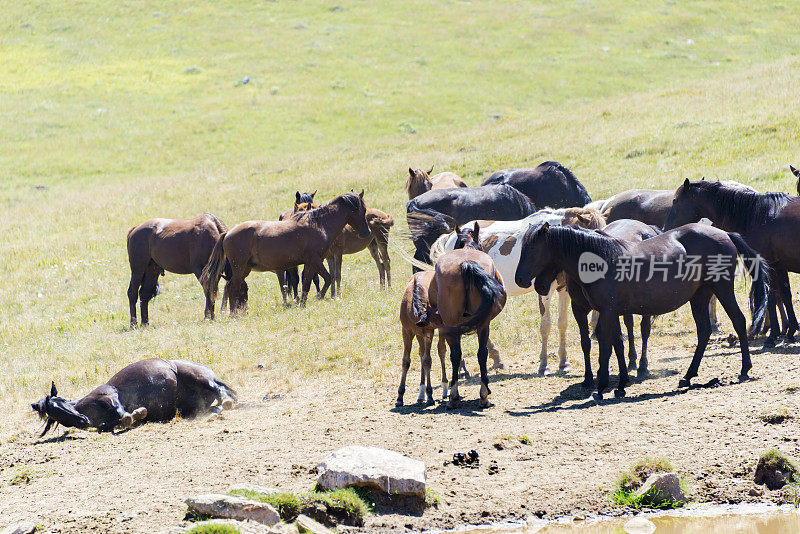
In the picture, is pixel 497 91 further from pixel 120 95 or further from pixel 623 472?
pixel 623 472

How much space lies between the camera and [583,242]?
9969 mm

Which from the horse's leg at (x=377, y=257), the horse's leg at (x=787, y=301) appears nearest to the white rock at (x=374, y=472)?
the horse's leg at (x=787, y=301)

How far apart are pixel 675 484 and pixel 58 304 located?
53.1 feet

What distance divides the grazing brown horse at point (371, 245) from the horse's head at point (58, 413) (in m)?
8.47

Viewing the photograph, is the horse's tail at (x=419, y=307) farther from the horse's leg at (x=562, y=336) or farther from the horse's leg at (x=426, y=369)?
the horse's leg at (x=562, y=336)

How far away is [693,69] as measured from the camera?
4872 cm

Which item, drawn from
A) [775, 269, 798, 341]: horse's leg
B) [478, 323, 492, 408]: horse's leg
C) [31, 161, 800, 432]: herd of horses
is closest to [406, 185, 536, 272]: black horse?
[31, 161, 800, 432]: herd of horses

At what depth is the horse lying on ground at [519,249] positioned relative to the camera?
1176 centimetres

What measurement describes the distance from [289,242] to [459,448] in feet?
30.6

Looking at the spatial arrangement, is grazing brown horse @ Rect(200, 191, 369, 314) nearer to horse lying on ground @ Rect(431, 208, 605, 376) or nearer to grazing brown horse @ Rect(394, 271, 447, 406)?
horse lying on ground @ Rect(431, 208, 605, 376)

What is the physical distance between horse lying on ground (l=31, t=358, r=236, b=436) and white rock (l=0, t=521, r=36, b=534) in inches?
115

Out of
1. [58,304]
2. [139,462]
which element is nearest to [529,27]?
[58,304]

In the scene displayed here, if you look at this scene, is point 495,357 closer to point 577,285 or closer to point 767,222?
point 577,285

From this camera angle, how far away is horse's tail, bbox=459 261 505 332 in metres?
9.39
